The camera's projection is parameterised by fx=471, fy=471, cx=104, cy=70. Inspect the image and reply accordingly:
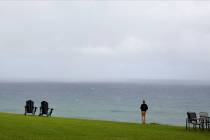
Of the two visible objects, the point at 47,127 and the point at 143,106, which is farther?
the point at 143,106

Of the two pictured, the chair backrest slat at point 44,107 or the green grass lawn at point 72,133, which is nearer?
the green grass lawn at point 72,133

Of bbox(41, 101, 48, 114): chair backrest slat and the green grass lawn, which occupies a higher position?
bbox(41, 101, 48, 114): chair backrest slat

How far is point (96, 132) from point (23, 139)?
462 cm

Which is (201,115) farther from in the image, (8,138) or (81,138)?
(8,138)

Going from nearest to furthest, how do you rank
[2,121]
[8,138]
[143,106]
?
[8,138] < [2,121] < [143,106]

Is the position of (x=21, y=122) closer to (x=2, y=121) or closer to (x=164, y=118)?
(x=2, y=121)

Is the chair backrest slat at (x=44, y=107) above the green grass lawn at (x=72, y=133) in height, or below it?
above

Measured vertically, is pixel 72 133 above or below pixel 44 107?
below

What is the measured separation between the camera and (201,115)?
2850 centimetres

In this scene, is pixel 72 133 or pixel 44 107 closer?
pixel 72 133

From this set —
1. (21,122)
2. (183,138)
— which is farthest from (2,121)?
(183,138)

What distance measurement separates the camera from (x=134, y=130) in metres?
24.3

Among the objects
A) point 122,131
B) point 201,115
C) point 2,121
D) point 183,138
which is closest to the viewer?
point 183,138

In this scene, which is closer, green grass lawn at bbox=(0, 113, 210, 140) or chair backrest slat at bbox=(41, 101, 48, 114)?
green grass lawn at bbox=(0, 113, 210, 140)
